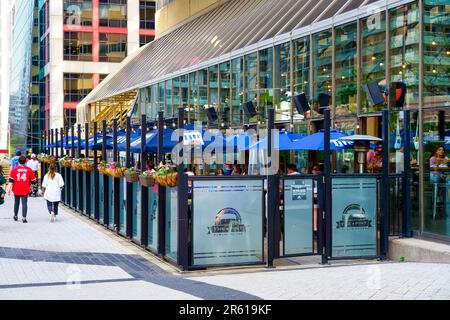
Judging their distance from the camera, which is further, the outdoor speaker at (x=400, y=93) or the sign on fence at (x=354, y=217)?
the outdoor speaker at (x=400, y=93)

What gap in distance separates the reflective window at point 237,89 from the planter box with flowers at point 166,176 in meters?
12.2

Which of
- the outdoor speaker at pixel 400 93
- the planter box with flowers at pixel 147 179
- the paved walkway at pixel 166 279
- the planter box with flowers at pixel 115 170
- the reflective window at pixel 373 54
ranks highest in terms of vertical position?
the reflective window at pixel 373 54

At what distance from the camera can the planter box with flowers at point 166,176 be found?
494 inches

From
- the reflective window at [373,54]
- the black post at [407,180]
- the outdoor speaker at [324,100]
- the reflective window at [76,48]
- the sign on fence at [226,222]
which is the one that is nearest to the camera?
the sign on fence at [226,222]

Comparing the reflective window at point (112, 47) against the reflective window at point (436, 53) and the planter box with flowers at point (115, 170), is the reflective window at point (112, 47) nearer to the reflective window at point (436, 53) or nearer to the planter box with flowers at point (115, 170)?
the planter box with flowers at point (115, 170)

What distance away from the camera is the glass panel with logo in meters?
13.4

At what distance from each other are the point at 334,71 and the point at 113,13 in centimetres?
6741

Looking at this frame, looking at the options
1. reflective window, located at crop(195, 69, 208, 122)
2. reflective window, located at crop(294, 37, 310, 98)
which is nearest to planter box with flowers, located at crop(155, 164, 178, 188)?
reflective window, located at crop(294, 37, 310, 98)

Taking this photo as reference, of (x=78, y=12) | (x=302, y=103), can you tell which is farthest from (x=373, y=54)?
(x=78, y=12)

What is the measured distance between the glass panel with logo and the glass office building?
20 mm

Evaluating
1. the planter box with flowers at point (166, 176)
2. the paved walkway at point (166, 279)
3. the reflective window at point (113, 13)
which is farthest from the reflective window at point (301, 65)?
the reflective window at point (113, 13)
